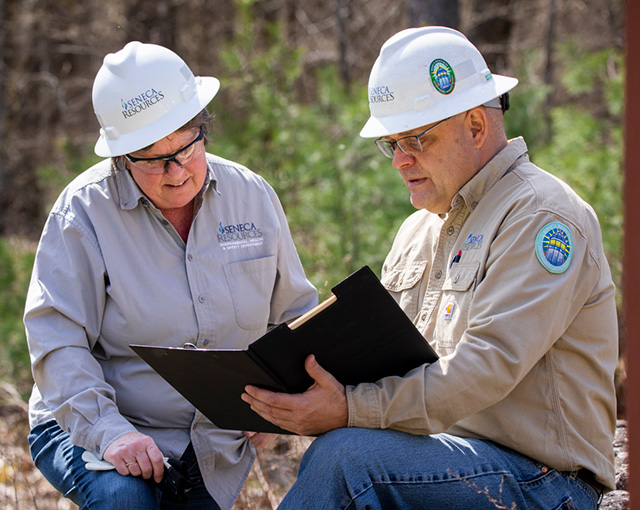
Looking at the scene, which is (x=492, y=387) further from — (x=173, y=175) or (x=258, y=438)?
(x=173, y=175)

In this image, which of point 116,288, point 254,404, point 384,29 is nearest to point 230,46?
point 116,288

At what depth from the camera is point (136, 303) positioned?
2.79 metres

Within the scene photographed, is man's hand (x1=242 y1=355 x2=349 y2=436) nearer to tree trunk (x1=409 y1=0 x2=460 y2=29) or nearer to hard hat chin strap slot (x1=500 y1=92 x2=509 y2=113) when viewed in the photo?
hard hat chin strap slot (x1=500 y1=92 x2=509 y2=113)

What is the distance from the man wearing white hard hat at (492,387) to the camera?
220cm

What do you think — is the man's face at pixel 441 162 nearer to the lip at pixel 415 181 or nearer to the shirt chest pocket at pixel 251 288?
the lip at pixel 415 181

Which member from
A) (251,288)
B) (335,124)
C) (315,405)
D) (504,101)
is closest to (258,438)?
(251,288)

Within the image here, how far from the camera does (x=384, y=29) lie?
11000 mm

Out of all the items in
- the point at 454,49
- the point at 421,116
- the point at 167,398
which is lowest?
the point at 167,398

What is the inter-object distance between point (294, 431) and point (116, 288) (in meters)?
0.86

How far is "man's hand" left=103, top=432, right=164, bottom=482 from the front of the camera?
2529 mm

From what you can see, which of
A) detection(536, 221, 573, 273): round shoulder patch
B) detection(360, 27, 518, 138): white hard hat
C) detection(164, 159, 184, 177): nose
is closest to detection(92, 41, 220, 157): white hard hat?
detection(164, 159, 184, 177): nose

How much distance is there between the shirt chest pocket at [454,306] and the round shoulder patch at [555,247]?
227 mm

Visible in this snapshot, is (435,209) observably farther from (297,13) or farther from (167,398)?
(297,13)

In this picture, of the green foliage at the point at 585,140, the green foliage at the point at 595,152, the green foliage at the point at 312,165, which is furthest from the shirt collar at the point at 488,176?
the green foliage at the point at 312,165
